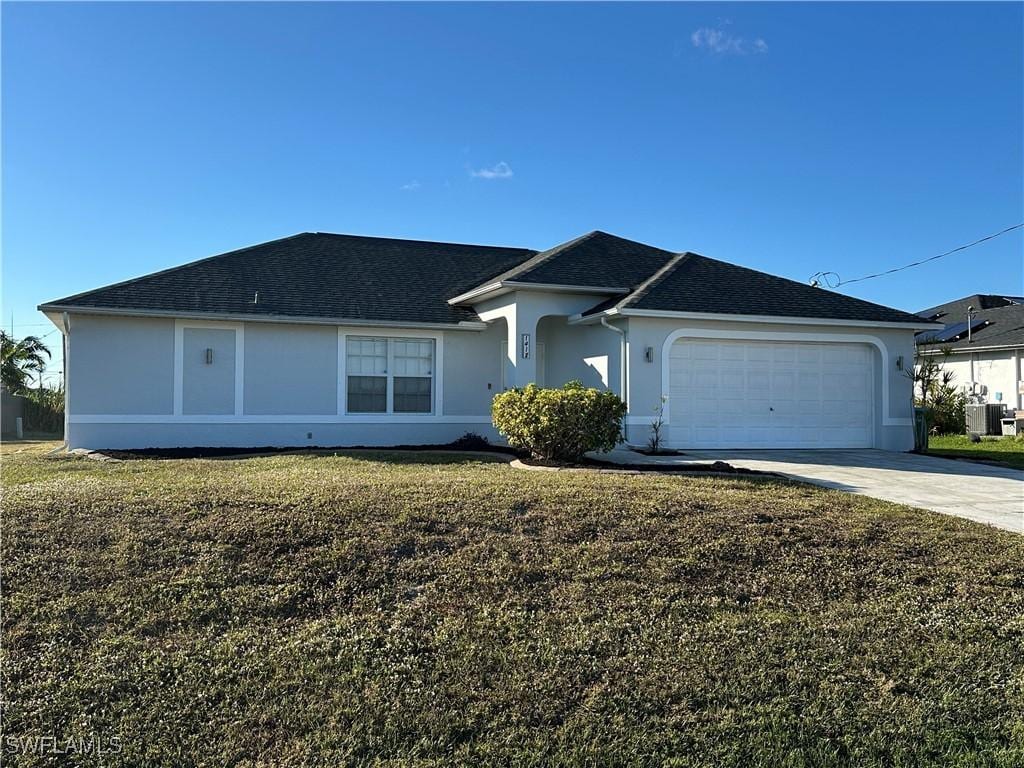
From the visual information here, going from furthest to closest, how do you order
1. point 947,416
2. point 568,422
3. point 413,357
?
→ point 947,416 → point 413,357 → point 568,422

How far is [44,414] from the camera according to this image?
81.5 feet

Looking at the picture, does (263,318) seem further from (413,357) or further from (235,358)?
(413,357)

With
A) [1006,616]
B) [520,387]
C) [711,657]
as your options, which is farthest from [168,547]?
[520,387]

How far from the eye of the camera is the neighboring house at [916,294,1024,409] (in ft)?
89.0

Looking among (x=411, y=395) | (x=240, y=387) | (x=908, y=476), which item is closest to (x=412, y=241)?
(x=411, y=395)

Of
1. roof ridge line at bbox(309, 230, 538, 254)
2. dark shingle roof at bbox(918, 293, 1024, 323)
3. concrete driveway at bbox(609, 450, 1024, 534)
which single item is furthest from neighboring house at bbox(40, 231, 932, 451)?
dark shingle roof at bbox(918, 293, 1024, 323)

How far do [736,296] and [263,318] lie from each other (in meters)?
9.54

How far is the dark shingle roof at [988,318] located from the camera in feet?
91.2

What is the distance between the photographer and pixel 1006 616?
238 inches

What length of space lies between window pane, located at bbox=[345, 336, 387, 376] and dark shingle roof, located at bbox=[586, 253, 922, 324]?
4.50 metres

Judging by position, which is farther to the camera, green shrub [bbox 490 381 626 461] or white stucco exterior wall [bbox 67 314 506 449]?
white stucco exterior wall [bbox 67 314 506 449]

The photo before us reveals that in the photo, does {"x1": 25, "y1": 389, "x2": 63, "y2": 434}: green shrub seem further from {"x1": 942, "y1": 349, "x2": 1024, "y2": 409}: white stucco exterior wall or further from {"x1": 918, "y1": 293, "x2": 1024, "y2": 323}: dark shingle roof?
{"x1": 918, "y1": 293, "x2": 1024, "y2": 323}: dark shingle roof

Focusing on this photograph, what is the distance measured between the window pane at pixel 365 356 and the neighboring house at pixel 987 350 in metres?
19.8

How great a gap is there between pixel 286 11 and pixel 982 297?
1303 inches
